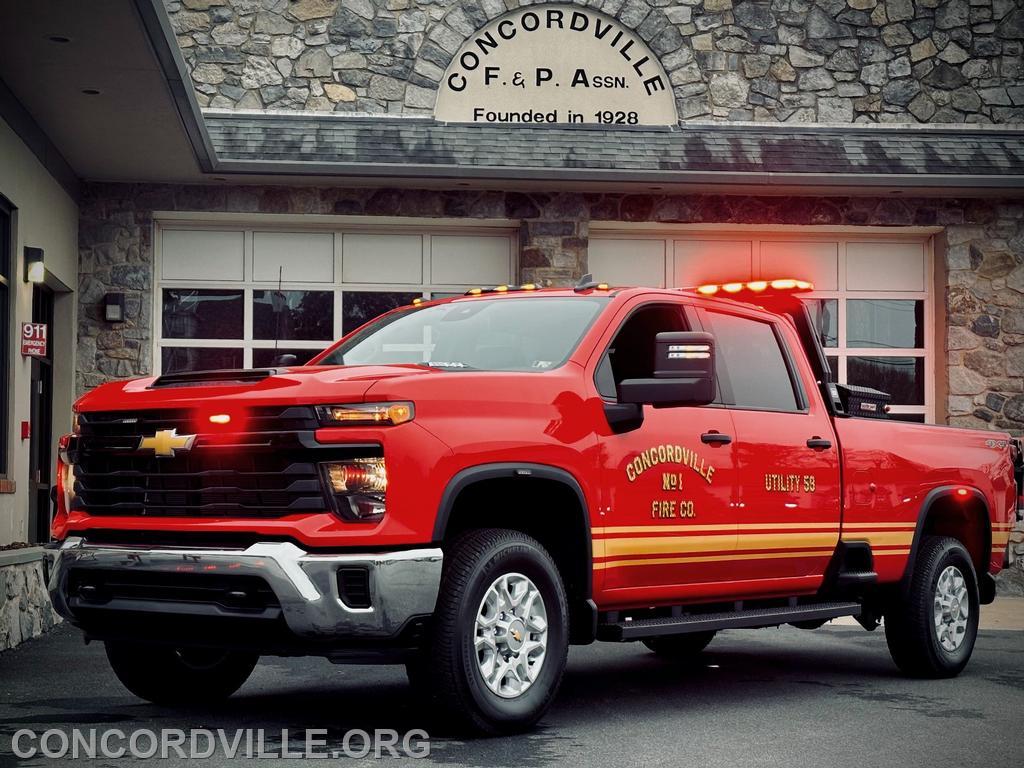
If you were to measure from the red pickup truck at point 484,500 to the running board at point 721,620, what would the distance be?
0.06ft

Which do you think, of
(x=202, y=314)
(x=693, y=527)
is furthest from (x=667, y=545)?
(x=202, y=314)

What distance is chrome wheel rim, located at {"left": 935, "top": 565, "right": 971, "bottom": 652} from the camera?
9.16 meters

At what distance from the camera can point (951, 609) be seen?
30.5 ft

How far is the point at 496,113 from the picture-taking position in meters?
16.2

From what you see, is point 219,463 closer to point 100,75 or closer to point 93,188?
point 100,75

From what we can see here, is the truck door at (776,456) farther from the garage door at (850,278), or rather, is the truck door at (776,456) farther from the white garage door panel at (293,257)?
the white garage door panel at (293,257)

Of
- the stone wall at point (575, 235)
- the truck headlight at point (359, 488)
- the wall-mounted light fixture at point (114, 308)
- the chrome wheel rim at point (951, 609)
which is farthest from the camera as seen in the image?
the stone wall at point (575, 235)

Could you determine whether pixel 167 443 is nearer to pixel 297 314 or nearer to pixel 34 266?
pixel 34 266

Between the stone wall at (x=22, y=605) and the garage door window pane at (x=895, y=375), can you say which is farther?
the garage door window pane at (x=895, y=375)

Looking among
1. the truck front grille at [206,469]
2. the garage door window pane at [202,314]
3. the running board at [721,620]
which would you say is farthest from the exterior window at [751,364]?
the garage door window pane at [202,314]

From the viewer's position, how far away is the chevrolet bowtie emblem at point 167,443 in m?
6.26

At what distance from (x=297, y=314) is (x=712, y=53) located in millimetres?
5413

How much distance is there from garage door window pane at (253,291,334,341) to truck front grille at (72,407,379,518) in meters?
9.18

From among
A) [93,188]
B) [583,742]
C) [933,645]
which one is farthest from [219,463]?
[93,188]
